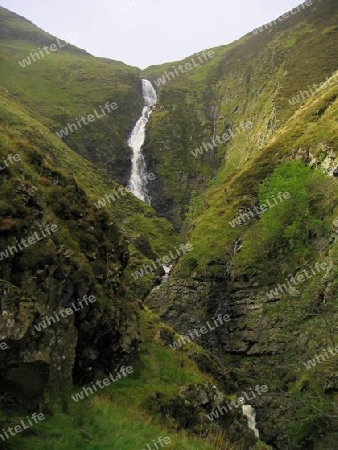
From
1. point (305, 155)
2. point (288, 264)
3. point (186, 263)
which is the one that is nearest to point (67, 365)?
point (288, 264)

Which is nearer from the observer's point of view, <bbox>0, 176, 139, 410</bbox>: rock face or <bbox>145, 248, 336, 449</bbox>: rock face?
<bbox>0, 176, 139, 410</bbox>: rock face

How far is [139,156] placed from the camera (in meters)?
120

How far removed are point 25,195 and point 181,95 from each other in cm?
14452

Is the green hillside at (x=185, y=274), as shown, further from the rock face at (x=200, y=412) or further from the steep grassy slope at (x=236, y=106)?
the steep grassy slope at (x=236, y=106)

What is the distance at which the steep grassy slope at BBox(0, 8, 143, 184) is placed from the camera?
4651 inches

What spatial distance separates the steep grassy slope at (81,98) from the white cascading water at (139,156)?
1941 millimetres

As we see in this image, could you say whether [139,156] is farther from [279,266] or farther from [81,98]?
[279,266]

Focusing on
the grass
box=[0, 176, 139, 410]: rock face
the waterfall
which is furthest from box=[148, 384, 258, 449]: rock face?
the waterfall

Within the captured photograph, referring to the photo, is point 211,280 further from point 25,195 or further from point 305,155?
point 25,195

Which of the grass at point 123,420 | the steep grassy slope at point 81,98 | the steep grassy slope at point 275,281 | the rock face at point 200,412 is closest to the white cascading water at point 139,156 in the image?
the steep grassy slope at point 81,98

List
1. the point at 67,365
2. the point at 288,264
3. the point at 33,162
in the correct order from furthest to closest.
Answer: the point at 288,264 → the point at 33,162 → the point at 67,365

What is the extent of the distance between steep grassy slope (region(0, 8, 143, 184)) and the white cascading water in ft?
6.37

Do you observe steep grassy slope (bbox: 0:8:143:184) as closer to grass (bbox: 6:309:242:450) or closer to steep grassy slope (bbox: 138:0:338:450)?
steep grassy slope (bbox: 138:0:338:450)

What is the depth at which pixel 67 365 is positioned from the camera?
16188 mm
